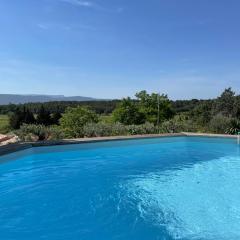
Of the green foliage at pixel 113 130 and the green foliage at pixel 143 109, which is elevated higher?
the green foliage at pixel 143 109

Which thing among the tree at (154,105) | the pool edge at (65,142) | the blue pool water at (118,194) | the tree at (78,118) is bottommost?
the blue pool water at (118,194)

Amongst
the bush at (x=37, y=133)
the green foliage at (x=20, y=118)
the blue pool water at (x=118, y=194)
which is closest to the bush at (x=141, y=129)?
the blue pool water at (x=118, y=194)

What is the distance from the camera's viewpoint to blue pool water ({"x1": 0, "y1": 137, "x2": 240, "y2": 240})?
17.5 feet

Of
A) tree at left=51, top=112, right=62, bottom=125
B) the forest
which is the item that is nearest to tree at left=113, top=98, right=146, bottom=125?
the forest

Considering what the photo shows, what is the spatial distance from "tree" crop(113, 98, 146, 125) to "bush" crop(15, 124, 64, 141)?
6919 millimetres

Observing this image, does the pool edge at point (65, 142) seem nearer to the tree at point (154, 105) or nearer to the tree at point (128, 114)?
the tree at point (128, 114)

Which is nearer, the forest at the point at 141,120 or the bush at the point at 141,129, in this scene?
the forest at the point at 141,120

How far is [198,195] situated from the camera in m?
7.11

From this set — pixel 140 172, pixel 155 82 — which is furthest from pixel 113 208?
pixel 155 82

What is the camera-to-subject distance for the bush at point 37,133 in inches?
487

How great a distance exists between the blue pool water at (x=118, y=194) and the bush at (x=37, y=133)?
1.53m

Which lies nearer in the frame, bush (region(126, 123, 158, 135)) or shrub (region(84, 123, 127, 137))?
shrub (region(84, 123, 127, 137))

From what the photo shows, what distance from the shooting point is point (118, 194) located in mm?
7242

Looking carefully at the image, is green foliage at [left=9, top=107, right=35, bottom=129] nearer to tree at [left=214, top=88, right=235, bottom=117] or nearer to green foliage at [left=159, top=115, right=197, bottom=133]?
tree at [left=214, top=88, right=235, bottom=117]
